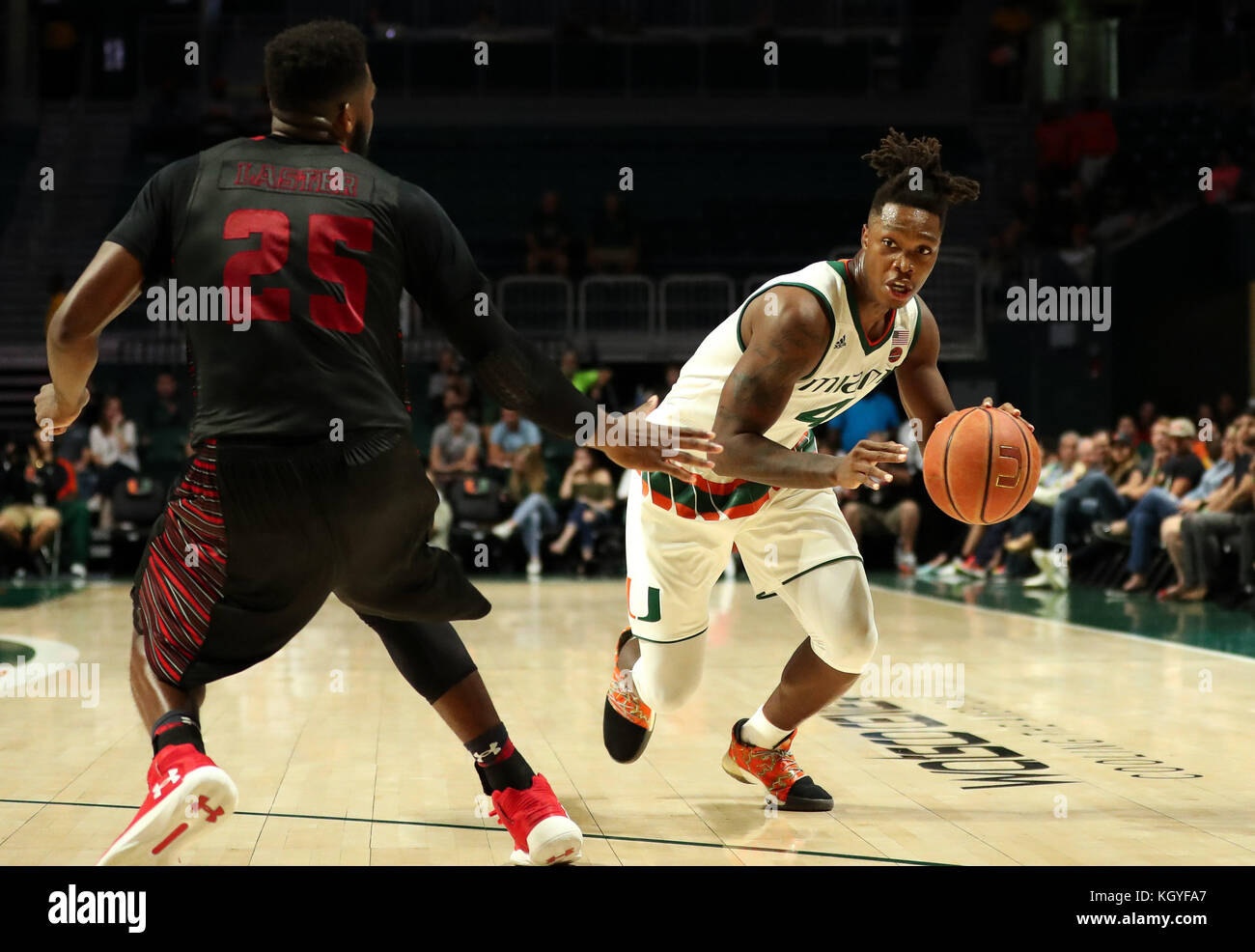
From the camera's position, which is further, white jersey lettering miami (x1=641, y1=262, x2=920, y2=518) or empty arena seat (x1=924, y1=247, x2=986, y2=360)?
empty arena seat (x1=924, y1=247, x2=986, y2=360)

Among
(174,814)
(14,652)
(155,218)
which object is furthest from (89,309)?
(14,652)

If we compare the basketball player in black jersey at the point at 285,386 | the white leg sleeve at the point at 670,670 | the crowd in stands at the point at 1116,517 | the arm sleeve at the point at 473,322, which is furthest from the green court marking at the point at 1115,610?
the basketball player in black jersey at the point at 285,386

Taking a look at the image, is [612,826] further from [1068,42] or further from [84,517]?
[1068,42]

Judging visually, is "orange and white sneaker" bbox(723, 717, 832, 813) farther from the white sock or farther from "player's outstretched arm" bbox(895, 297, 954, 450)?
"player's outstretched arm" bbox(895, 297, 954, 450)

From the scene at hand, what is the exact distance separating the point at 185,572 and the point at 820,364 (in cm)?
189

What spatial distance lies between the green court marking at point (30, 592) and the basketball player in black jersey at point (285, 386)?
8.36 metres

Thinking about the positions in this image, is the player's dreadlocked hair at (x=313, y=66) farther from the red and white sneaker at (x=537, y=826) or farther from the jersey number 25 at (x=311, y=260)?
the red and white sneaker at (x=537, y=826)

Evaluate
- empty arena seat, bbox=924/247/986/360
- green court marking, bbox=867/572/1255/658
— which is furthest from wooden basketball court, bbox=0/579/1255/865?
empty arena seat, bbox=924/247/986/360

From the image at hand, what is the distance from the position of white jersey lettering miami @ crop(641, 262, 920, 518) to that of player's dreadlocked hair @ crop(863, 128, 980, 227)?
11.0 inches

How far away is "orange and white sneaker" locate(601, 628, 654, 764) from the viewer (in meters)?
4.61

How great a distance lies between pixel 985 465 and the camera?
13.4 ft

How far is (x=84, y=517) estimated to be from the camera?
1342 centimetres

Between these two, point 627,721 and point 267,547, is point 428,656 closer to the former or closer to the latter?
point 267,547

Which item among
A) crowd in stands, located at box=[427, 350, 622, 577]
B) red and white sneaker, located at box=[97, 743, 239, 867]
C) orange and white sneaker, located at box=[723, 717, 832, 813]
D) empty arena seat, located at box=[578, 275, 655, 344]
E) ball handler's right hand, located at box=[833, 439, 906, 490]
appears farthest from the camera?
empty arena seat, located at box=[578, 275, 655, 344]
